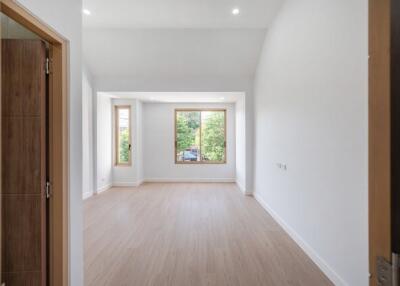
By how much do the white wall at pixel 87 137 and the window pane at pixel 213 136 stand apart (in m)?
3.22

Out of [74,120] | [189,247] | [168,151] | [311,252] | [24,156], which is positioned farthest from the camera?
[168,151]

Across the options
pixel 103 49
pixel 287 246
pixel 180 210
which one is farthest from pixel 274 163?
pixel 103 49

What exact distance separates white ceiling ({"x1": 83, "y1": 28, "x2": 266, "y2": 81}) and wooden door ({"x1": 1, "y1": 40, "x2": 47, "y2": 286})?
3.44m

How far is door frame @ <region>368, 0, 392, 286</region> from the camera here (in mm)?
612

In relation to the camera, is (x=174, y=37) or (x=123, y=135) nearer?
(x=174, y=37)

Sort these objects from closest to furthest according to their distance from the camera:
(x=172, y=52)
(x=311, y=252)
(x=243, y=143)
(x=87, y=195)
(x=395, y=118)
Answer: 1. (x=395, y=118)
2. (x=311, y=252)
3. (x=172, y=52)
4. (x=87, y=195)
5. (x=243, y=143)

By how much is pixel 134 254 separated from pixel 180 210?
1803 mm

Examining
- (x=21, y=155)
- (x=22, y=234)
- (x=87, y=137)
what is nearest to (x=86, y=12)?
(x=87, y=137)

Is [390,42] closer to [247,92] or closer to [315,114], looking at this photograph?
[315,114]

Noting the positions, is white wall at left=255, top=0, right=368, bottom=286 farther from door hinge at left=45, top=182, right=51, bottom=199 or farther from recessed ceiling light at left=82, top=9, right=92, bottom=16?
recessed ceiling light at left=82, top=9, right=92, bottom=16

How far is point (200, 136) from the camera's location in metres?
7.49

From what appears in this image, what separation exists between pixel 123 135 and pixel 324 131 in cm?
561

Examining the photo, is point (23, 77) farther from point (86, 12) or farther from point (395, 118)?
point (86, 12)

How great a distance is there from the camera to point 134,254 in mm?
2795
